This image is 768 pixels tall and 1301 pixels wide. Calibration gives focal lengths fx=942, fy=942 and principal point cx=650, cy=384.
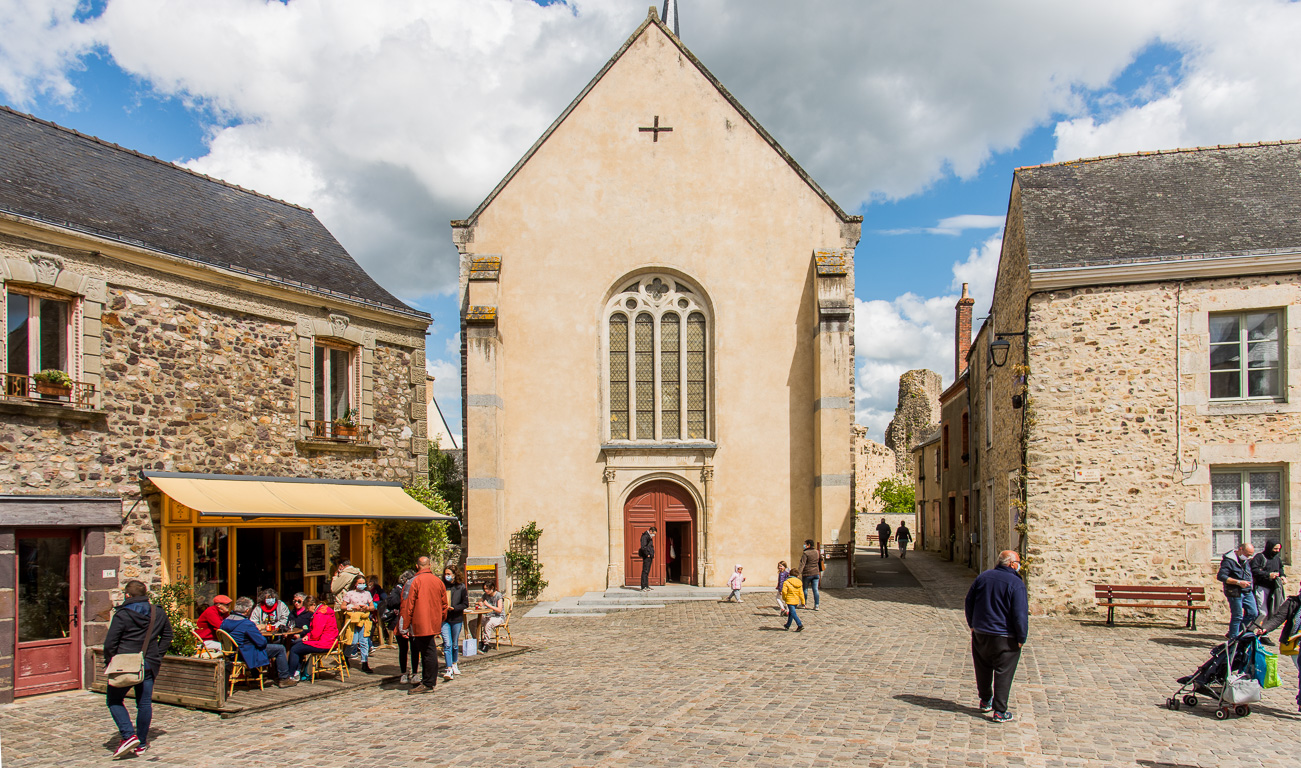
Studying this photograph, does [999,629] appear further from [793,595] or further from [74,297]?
[74,297]

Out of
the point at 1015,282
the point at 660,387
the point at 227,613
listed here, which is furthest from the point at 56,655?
the point at 1015,282

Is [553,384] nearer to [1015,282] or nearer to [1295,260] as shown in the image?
[1015,282]

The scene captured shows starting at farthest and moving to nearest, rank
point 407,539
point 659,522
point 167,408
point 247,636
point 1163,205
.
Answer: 1. point 659,522
2. point 1163,205
3. point 407,539
4. point 167,408
5. point 247,636

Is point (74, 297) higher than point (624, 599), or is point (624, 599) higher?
point (74, 297)

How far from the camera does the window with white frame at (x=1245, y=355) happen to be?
44.0 ft

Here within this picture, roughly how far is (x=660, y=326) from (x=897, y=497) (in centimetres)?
2397

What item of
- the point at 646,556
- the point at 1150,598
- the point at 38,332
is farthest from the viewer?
the point at 646,556

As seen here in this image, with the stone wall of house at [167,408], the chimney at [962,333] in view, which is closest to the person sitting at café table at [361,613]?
the stone wall of house at [167,408]

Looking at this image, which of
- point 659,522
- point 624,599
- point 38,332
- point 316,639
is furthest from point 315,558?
point 659,522

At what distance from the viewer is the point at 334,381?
46.3ft

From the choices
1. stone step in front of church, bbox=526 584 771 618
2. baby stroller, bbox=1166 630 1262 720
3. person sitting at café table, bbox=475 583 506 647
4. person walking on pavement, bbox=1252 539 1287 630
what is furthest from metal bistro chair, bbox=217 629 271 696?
person walking on pavement, bbox=1252 539 1287 630

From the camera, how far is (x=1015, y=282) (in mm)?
15633

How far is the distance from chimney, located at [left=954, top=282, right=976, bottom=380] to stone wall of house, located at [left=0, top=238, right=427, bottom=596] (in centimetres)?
1795

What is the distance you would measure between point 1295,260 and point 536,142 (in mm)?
12841
